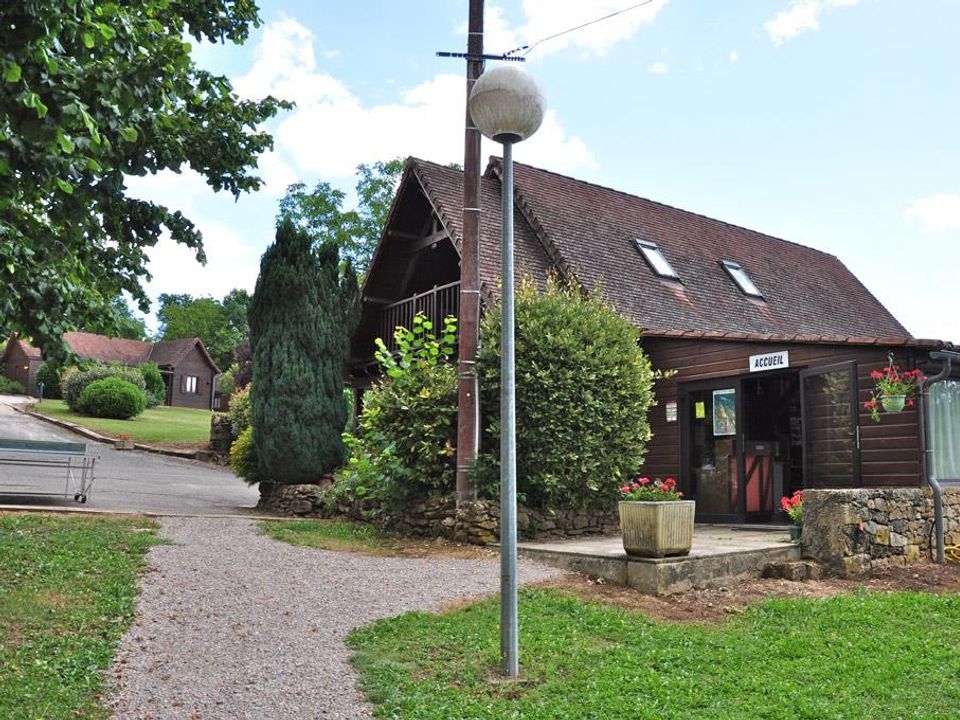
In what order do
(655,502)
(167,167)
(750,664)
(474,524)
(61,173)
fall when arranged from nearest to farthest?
1. (750,664)
2. (61,173)
3. (655,502)
4. (474,524)
5. (167,167)

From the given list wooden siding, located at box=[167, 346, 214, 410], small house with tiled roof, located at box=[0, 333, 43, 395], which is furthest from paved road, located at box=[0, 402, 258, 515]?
wooden siding, located at box=[167, 346, 214, 410]

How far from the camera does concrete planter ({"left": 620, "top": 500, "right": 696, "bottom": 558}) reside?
7.70 metres

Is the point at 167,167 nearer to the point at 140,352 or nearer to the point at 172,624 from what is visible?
the point at 172,624

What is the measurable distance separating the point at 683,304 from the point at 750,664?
11295mm

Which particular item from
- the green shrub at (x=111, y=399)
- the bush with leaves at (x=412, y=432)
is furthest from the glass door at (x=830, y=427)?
the green shrub at (x=111, y=399)

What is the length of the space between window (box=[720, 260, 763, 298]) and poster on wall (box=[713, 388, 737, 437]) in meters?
6.87

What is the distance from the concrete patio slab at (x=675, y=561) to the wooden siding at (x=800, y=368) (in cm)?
160

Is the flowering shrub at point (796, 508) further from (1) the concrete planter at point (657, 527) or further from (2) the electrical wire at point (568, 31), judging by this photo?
(2) the electrical wire at point (568, 31)

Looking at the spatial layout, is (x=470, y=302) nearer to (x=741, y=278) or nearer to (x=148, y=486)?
(x=148, y=486)

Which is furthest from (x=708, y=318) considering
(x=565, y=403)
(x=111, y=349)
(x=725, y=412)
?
(x=111, y=349)

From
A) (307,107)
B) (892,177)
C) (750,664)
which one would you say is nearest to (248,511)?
(307,107)

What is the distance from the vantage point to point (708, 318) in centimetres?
1603

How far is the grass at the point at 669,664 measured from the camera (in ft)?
15.1

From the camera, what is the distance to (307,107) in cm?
1315
